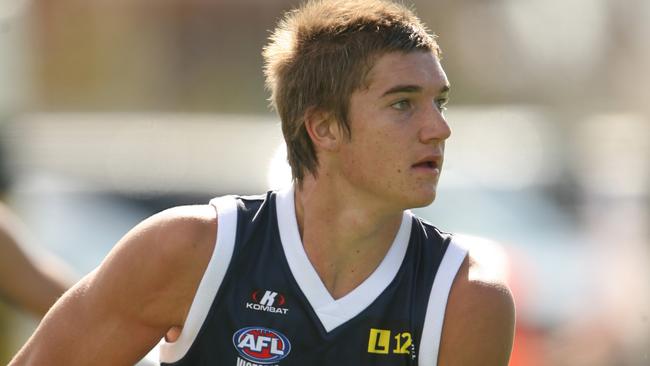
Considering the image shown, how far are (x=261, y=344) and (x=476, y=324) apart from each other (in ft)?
2.23

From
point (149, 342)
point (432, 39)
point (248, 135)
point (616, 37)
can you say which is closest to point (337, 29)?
point (432, 39)

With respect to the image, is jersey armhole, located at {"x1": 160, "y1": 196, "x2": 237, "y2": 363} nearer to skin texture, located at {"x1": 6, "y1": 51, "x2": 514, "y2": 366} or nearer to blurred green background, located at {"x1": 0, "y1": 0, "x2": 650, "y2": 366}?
skin texture, located at {"x1": 6, "y1": 51, "x2": 514, "y2": 366}

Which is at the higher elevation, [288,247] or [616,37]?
[616,37]

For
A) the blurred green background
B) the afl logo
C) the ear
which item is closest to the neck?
the ear

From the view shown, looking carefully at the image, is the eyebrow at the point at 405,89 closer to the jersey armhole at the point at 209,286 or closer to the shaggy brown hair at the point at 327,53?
the shaggy brown hair at the point at 327,53

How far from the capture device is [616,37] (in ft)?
42.7

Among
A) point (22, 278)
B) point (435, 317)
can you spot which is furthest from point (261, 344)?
point (22, 278)

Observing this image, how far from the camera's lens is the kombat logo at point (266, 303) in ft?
13.8

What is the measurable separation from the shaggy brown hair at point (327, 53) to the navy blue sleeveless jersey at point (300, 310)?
37 centimetres

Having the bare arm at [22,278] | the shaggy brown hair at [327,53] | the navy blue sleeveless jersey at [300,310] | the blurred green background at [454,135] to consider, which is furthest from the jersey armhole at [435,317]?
the blurred green background at [454,135]

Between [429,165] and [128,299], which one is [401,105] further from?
[128,299]

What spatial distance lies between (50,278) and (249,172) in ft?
12.6

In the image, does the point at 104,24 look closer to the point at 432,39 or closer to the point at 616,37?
the point at 616,37

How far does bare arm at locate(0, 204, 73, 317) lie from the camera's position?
554 centimetres
